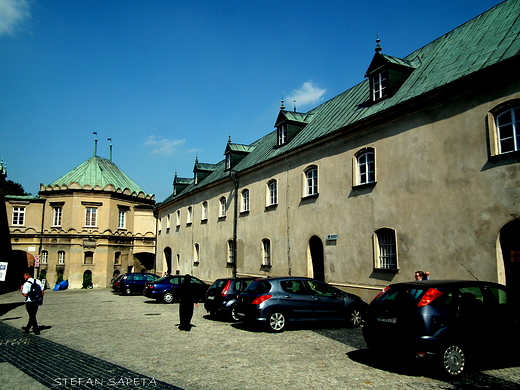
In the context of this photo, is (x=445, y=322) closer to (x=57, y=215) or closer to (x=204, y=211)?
(x=204, y=211)

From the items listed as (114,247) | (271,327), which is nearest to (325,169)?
(271,327)

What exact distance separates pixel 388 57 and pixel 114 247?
34403 millimetres

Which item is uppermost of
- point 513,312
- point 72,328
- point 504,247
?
point 504,247

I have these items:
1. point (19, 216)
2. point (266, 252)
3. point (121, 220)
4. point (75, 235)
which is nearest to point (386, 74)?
point (266, 252)

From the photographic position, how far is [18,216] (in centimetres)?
4172

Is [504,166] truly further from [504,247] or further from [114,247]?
[114,247]

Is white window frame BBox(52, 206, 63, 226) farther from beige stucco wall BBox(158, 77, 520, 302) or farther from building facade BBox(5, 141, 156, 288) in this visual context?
beige stucco wall BBox(158, 77, 520, 302)

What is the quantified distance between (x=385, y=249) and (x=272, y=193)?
884 centimetres

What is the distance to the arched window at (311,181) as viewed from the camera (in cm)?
1910

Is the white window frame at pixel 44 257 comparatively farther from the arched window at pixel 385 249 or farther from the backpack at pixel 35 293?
the arched window at pixel 385 249

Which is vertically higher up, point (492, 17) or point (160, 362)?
point (492, 17)

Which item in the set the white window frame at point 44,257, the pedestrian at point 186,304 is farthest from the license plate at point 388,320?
the white window frame at point 44,257

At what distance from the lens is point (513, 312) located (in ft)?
26.2

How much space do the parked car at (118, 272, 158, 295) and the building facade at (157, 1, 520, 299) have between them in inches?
344
